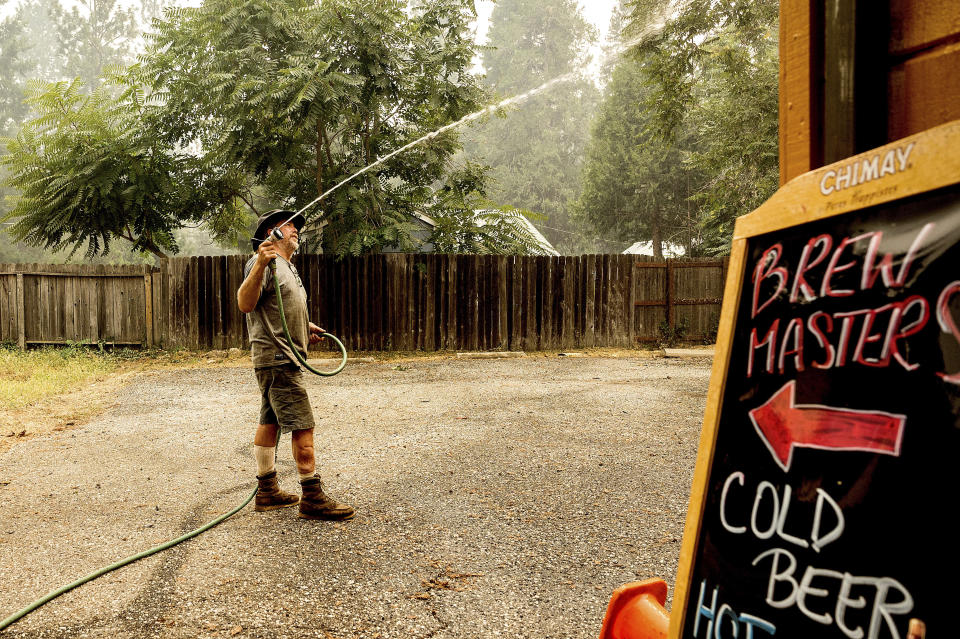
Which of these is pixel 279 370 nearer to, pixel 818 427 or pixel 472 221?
pixel 818 427

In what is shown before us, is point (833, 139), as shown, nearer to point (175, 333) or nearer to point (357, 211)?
point (357, 211)

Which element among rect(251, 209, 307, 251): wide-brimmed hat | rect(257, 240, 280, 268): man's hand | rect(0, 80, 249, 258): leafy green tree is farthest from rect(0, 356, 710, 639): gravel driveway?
rect(0, 80, 249, 258): leafy green tree

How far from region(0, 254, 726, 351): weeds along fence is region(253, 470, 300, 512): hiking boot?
27.9 feet

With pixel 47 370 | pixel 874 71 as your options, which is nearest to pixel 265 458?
pixel 874 71

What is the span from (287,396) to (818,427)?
10.5ft

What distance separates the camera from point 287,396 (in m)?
3.83

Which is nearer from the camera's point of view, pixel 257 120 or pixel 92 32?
pixel 257 120

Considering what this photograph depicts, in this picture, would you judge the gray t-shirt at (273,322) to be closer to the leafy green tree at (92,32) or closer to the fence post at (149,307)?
the fence post at (149,307)

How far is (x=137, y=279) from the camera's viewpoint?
1297 centimetres

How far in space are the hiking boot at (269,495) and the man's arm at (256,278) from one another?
1.10m

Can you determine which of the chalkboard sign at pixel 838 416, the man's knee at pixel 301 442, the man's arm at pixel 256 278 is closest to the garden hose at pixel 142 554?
the man's arm at pixel 256 278

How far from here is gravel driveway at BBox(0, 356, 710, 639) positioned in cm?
271

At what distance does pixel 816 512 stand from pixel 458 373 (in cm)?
896

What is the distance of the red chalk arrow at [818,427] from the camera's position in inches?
43.6
